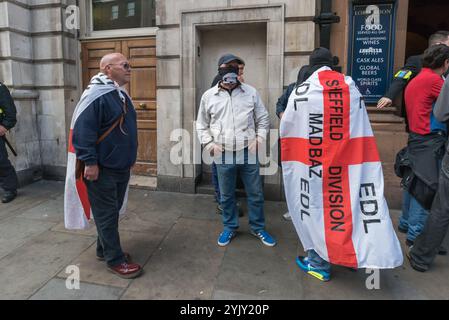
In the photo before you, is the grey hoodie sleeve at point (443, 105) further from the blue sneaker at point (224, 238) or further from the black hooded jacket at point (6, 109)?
the black hooded jacket at point (6, 109)

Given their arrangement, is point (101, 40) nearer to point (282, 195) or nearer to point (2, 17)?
point (2, 17)

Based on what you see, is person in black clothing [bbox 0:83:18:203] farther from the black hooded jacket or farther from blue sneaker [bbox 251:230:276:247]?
blue sneaker [bbox 251:230:276:247]

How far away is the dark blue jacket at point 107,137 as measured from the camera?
2764 millimetres

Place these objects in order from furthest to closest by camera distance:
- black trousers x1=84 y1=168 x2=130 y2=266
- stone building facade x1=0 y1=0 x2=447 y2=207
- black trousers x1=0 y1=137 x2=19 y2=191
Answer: black trousers x1=0 y1=137 x2=19 y2=191 → stone building facade x1=0 y1=0 x2=447 y2=207 → black trousers x1=84 y1=168 x2=130 y2=266

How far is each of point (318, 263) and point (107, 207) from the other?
6.43ft

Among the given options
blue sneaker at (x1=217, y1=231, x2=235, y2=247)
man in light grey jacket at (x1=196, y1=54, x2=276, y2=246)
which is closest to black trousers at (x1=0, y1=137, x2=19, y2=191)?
man in light grey jacket at (x1=196, y1=54, x2=276, y2=246)

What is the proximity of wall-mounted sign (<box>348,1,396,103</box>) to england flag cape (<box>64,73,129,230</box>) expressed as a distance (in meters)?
3.39

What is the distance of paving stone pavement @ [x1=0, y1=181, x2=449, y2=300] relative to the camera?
283 centimetres

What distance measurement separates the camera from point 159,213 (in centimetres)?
467

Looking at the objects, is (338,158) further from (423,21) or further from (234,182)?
(423,21)

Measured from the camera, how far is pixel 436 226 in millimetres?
3072

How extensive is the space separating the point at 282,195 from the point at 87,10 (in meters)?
4.85

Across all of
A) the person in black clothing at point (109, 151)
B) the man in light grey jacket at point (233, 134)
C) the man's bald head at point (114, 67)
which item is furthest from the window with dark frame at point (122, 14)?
the person in black clothing at point (109, 151)

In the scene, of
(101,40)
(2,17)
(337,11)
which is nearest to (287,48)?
(337,11)
